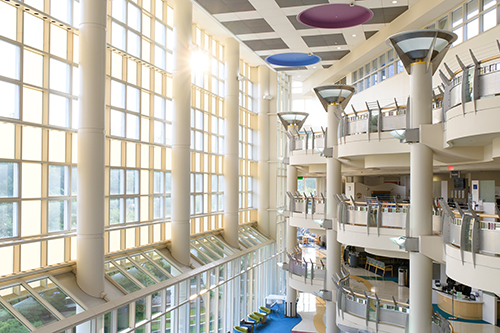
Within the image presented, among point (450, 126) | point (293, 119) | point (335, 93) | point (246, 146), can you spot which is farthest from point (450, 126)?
point (246, 146)

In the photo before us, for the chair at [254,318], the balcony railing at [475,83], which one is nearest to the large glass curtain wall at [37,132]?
the balcony railing at [475,83]

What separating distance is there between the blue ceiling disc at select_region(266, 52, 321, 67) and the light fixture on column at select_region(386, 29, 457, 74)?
13.4 meters

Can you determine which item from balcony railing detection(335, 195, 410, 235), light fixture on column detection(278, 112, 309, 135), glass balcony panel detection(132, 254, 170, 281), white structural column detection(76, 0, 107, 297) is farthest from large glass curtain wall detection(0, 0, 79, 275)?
light fixture on column detection(278, 112, 309, 135)

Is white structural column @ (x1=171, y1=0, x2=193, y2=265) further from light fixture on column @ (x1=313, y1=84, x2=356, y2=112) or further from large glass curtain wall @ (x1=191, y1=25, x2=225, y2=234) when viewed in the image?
light fixture on column @ (x1=313, y1=84, x2=356, y2=112)

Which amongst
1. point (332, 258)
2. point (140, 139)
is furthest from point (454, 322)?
point (140, 139)

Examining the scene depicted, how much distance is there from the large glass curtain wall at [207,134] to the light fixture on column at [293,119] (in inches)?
149

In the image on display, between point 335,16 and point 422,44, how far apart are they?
25.6 feet

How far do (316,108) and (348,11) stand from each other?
60.8ft

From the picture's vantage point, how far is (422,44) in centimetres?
1084

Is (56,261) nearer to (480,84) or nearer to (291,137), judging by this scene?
(480,84)

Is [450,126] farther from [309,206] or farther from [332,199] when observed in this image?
[309,206]

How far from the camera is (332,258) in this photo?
16844 mm

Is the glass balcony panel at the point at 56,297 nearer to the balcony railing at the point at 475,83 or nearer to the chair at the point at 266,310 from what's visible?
the balcony railing at the point at 475,83

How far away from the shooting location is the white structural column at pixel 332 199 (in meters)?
16.6
